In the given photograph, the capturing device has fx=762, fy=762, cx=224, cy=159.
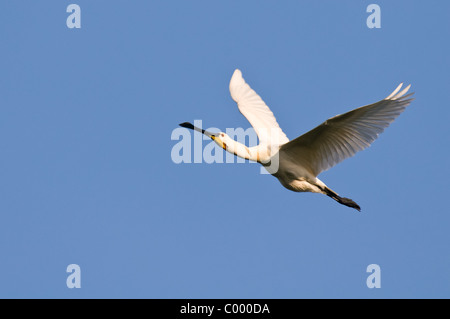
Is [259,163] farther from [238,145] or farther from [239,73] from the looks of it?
[239,73]

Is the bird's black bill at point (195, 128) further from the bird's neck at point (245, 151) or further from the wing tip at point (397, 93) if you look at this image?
the wing tip at point (397, 93)

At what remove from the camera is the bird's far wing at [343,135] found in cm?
880

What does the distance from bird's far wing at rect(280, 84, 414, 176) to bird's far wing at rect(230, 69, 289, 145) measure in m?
1.02

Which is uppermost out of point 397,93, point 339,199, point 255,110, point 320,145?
point 255,110

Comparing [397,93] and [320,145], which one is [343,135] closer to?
[320,145]

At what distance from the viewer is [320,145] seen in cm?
945

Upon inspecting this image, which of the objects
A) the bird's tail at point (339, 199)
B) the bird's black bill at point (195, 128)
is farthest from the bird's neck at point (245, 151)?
the bird's tail at point (339, 199)

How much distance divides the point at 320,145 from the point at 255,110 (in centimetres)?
230

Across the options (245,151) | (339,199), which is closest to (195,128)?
(245,151)

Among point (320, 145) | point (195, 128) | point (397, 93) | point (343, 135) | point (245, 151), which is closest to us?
point (397, 93)

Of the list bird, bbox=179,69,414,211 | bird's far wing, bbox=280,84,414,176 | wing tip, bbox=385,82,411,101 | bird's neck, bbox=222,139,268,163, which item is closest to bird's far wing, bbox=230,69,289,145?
bird, bbox=179,69,414,211

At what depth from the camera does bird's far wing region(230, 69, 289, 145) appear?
1093 cm

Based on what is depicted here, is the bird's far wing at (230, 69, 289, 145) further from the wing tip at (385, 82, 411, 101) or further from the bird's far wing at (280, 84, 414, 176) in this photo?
the wing tip at (385, 82, 411, 101)
